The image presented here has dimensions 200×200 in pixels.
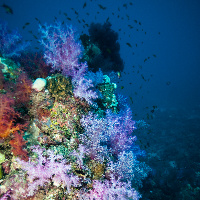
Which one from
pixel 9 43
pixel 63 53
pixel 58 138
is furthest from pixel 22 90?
pixel 9 43

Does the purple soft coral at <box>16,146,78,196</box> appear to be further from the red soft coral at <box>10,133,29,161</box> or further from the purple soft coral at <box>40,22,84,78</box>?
the purple soft coral at <box>40,22,84,78</box>

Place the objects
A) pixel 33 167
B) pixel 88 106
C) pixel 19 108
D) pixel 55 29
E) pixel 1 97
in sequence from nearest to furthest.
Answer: pixel 33 167 < pixel 1 97 < pixel 19 108 < pixel 88 106 < pixel 55 29

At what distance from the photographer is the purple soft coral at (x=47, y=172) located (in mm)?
2727

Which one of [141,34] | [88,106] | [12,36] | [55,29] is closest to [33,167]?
[88,106]

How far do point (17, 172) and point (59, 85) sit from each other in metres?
2.34

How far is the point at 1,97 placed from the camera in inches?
118

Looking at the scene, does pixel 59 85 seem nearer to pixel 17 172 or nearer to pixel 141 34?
pixel 17 172

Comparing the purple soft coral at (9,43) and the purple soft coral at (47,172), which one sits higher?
the purple soft coral at (9,43)

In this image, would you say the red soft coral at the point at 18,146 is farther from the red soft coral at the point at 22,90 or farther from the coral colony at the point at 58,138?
the red soft coral at the point at 22,90

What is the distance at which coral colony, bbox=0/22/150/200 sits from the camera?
2.83 m

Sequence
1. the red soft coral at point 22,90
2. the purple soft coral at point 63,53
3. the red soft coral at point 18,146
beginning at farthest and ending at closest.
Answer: the purple soft coral at point 63,53 → the red soft coral at point 22,90 → the red soft coral at point 18,146

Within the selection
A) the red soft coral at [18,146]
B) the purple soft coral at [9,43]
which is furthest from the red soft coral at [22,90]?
the purple soft coral at [9,43]

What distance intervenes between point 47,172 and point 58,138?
0.88 metres

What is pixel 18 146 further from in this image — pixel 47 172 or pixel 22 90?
pixel 22 90
